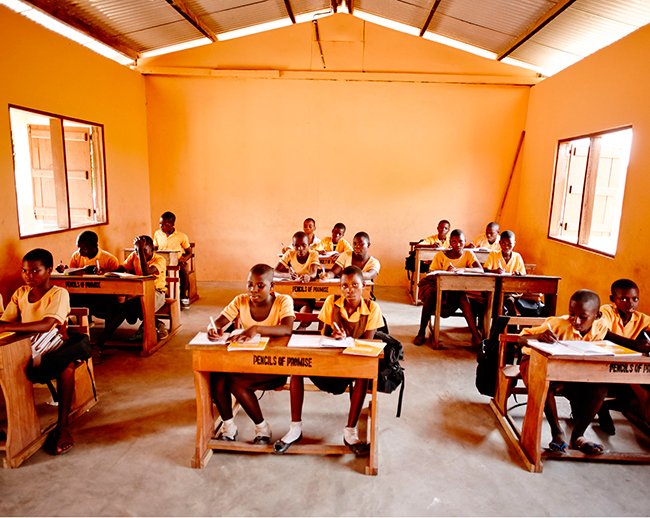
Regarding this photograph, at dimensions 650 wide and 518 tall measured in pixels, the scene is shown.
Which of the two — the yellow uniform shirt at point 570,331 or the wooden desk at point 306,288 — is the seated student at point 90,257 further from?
the yellow uniform shirt at point 570,331

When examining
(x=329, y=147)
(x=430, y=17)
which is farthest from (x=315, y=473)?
(x=430, y=17)

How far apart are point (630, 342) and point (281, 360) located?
2.29 meters

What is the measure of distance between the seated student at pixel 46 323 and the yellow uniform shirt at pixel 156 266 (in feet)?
5.51

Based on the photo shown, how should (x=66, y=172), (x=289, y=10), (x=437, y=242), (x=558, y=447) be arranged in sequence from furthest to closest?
(x=289, y=10)
(x=437, y=242)
(x=66, y=172)
(x=558, y=447)

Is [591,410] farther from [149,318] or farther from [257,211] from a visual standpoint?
[257,211]

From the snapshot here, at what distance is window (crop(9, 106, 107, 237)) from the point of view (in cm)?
593

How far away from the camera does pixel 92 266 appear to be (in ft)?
15.9

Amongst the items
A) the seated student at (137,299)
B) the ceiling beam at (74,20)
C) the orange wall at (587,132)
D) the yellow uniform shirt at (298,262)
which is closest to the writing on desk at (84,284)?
the seated student at (137,299)

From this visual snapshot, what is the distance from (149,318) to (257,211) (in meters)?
3.94

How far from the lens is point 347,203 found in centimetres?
819

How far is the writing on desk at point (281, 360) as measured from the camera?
266 centimetres

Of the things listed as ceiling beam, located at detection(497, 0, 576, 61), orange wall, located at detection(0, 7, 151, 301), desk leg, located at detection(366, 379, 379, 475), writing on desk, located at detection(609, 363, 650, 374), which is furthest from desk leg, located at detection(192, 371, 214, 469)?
ceiling beam, located at detection(497, 0, 576, 61)

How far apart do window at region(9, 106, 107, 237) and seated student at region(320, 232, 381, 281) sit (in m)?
3.55

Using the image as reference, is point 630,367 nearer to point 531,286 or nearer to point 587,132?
point 531,286
